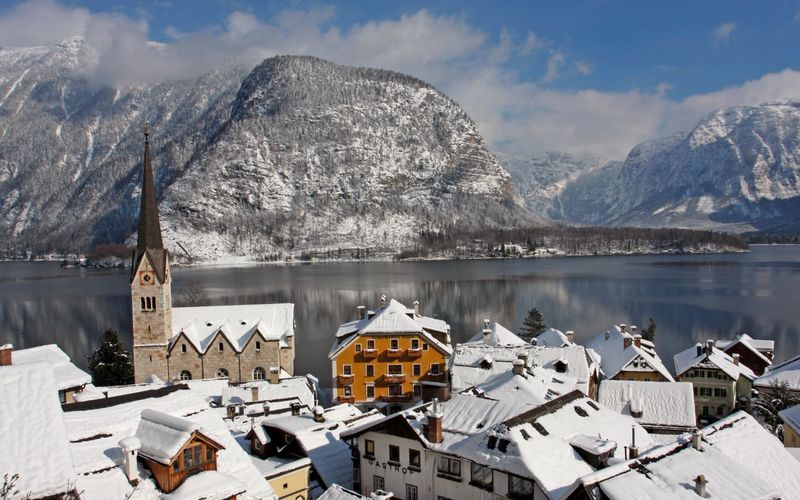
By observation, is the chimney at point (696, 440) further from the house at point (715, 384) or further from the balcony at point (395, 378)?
the house at point (715, 384)

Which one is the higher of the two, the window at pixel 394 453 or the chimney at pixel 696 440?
the chimney at pixel 696 440

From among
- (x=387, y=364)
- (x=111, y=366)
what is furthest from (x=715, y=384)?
(x=111, y=366)

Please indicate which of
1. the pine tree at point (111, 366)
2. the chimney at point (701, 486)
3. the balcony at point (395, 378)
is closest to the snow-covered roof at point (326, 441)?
the chimney at point (701, 486)

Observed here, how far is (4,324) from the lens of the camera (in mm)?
100188

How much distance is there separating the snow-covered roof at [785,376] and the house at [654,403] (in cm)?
Result: 889

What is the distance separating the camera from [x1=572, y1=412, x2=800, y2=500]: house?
16.6 metres

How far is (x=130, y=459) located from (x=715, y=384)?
4691cm

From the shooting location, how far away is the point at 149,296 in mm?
53969

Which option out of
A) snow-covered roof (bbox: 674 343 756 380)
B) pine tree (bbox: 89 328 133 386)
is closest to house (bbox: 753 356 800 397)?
snow-covered roof (bbox: 674 343 756 380)

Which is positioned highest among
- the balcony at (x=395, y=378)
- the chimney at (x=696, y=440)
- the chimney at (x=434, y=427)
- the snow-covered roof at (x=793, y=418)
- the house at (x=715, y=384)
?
the chimney at (x=696, y=440)

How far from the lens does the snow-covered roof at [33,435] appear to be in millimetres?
12586

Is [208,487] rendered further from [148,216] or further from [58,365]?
[148,216]

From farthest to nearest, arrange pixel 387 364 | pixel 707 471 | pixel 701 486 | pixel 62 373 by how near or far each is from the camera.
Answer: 1. pixel 387 364
2. pixel 62 373
3. pixel 707 471
4. pixel 701 486

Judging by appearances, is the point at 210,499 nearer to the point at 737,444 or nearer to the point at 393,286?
the point at 737,444
